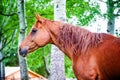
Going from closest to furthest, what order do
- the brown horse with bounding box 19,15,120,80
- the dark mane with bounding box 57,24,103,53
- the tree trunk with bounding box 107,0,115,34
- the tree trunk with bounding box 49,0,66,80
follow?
the brown horse with bounding box 19,15,120,80, the dark mane with bounding box 57,24,103,53, the tree trunk with bounding box 49,0,66,80, the tree trunk with bounding box 107,0,115,34

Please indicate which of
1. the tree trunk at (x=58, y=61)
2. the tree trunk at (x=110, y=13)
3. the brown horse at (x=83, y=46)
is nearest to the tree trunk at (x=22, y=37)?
the tree trunk at (x=58, y=61)

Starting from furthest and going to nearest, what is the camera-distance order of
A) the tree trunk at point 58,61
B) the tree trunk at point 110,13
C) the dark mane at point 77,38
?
1. the tree trunk at point 110,13
2. the tree trunk at point 58,61
3. the dark mane at point 77,38

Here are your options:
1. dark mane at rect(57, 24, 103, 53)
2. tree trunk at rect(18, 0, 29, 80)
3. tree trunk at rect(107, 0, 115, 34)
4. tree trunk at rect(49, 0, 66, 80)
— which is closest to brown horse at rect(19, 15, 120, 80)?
dark mane at rect(57, 24, 103, 53)

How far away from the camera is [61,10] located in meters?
12.1

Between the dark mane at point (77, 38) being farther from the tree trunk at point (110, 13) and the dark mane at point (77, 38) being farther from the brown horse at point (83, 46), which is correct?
the tree trunk at point (110, 13)

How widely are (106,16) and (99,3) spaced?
5.75 feet

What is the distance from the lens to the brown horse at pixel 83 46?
6594mm

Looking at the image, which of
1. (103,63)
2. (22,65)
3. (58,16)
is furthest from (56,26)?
(22,65)

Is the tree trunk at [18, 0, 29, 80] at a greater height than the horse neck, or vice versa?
the horse neck

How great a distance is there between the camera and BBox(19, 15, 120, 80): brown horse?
659 centimetres

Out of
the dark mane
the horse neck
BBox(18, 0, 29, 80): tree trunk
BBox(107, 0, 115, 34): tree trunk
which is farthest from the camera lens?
BBox(107, 0, 115, 34): tree trunk

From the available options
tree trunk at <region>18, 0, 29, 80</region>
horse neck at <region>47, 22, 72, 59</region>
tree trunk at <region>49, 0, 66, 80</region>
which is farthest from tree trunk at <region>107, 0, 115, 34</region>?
horse neck at <region>47, 22, 72, 59</region>

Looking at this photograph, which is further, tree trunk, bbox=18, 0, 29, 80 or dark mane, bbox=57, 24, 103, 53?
tree trunk, bbox=18, 0, 29, 80

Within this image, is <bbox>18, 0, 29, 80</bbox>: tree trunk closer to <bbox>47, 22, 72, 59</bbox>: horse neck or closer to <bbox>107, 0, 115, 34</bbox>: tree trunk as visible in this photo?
<bbox>107, 0, 115, 34</bbox>: tree trunk
